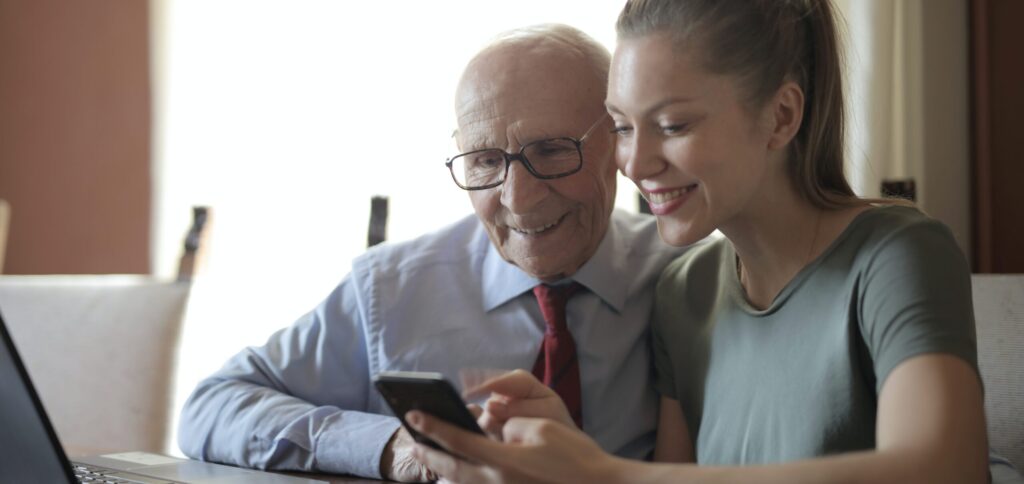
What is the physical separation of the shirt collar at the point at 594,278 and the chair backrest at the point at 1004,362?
51 cm

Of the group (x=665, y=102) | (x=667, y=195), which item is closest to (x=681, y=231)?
(x=667, y=195)

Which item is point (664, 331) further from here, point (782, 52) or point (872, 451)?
point (872, 451)

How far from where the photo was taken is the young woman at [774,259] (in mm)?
970

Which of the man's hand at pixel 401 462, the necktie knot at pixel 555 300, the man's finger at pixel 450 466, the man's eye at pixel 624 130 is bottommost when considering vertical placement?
the man's hand at pixel 401 462

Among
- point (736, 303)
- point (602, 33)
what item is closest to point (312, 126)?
point (602, 33)

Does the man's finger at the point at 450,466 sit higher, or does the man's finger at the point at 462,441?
the man's finger at the point at 462,441

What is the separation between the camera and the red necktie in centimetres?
151

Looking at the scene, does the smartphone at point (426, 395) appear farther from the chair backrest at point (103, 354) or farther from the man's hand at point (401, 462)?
the chair backrest at point (103, 354)

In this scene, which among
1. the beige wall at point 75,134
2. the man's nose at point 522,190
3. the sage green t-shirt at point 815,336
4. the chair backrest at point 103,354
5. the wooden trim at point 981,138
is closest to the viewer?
the sage green t-shirt at point 815,336

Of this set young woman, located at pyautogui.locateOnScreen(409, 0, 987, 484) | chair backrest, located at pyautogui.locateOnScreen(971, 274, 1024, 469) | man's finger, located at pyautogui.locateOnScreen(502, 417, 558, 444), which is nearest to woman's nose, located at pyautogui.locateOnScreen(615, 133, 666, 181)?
young woman, located at pyautogui.locateOnScreen(409, 0, 987, 484)

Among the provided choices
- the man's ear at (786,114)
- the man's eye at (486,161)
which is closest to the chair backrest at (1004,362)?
the man's ear at (786,114)

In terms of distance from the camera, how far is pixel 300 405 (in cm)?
155

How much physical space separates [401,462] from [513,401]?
28 centimetres

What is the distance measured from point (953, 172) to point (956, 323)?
1397 millimetres
